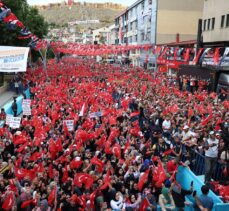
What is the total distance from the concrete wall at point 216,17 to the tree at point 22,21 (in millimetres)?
18031

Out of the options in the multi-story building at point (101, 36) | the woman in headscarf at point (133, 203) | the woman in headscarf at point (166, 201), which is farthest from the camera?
the multi-story building at point (101, 36)

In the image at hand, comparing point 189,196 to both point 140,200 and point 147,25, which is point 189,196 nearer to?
point 140,200

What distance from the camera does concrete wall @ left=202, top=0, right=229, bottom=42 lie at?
32.1m

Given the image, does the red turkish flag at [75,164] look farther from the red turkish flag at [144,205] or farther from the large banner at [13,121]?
the large banner at [13,121]

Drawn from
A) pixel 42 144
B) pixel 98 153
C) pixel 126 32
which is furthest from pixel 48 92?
pixel 126 32

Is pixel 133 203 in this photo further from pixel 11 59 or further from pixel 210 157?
pixel 11 59

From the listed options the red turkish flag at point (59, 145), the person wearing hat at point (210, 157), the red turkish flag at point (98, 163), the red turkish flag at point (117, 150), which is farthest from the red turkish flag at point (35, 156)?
the person wearing hat at point (210, 157)

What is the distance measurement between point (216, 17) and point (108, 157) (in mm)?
26600

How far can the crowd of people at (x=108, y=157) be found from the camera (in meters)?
8.29

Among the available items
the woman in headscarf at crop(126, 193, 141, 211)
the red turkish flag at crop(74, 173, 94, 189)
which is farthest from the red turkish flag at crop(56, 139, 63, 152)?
the woman in headscarf at crop(126, 193, 141, 211)

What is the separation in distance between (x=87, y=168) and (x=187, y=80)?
19680mm

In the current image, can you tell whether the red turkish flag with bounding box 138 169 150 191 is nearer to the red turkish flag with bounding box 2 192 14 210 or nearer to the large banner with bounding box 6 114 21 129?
the red turkish flag with bounding box 2 192 14 210

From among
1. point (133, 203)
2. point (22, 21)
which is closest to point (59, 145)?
point (133, 203)

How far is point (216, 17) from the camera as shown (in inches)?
1344
